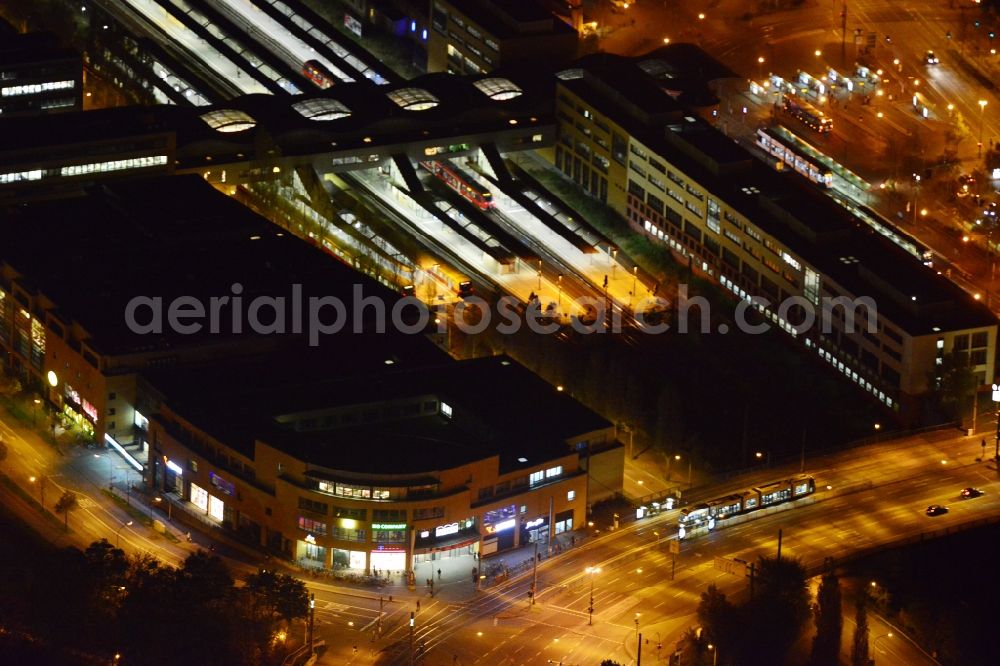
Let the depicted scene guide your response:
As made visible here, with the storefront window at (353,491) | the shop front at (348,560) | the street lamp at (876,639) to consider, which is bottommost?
the street lamp at (876,639)

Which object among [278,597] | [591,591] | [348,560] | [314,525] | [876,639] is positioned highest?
[278,597]

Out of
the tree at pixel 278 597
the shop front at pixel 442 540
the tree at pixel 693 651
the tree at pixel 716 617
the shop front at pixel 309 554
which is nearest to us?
the tree at pixel 693 651

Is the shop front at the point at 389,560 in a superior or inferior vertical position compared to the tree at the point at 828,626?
inferior

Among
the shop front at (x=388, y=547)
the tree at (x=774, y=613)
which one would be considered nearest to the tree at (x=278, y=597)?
the shop front at (x=388, y=547)

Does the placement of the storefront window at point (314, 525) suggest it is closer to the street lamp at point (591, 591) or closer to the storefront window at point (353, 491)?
the storefront window at point (353, 491)

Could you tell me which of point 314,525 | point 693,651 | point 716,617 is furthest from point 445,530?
point 693,651

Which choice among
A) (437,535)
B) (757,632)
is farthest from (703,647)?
(437,535)

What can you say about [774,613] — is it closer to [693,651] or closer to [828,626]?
[828,626]

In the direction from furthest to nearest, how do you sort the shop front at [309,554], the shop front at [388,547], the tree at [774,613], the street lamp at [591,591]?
the shop front at [309,554], the shop front at [388,547], the street lamp at [591,591], the tree at [774,613]
